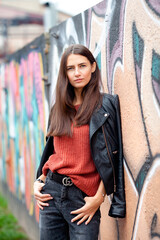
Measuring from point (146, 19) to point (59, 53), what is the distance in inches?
70.4

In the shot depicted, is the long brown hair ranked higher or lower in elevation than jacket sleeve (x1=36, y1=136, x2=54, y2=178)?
higher

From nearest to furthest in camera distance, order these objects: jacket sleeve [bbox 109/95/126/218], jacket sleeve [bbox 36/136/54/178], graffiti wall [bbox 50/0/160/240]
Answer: graffiti wall [bbox 50/0/160/240] < jacket sleeve [bbox 109/95/126/218] < jacket sleeve [bbox 36/136/54/178]

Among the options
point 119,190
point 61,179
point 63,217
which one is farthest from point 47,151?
point 119,190

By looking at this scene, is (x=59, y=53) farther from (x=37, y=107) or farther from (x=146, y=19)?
(x=146, y=19)

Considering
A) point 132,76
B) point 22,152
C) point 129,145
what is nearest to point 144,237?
point 129,145

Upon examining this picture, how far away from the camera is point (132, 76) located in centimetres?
245

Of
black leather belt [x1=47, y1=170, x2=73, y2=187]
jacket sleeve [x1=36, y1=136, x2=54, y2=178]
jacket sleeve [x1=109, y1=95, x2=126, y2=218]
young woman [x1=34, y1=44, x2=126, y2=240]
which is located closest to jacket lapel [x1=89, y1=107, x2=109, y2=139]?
young woman [x1=34, y1=44, x2=126, y2=240]

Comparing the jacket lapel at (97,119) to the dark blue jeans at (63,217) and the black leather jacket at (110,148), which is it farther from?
the dark blue jeans at (63,217)

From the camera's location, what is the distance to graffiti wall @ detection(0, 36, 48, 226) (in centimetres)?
469

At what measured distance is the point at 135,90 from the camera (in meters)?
2.42

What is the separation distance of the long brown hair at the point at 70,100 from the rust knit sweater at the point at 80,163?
0.07 m

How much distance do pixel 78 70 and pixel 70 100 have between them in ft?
0.82

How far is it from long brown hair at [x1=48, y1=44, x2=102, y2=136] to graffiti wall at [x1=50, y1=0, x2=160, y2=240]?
0.22 meters

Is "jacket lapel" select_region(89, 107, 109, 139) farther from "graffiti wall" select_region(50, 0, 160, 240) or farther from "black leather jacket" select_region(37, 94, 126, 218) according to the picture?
"graffiti wall" select_region(50, 0, 160, 240)
